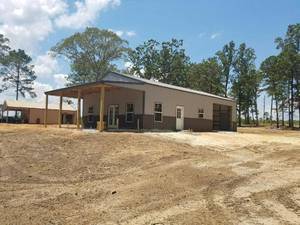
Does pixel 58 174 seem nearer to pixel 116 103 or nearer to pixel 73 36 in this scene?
pixel 116 103

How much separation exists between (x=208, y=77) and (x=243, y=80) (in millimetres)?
5633

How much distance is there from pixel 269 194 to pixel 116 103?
21.4m

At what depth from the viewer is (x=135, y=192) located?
11125 mm

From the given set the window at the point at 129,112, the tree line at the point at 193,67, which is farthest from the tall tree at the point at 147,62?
the window at the point at 129,112

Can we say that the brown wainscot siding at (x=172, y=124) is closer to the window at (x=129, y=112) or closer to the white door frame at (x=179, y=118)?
the white door frame at (x=179, y=118)

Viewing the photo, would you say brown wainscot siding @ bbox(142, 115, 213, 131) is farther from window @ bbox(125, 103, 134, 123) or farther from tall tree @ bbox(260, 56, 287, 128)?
tall tree @ bbox(260, 56, 287, 128)

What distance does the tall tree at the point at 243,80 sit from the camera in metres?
65.4

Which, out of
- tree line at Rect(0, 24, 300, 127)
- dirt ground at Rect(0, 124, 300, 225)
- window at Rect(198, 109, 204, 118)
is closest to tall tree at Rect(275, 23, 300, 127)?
tree line at Rect(0, 24, 300, 127)

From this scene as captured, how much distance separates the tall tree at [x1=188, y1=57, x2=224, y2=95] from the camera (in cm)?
6706

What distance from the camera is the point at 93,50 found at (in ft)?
190

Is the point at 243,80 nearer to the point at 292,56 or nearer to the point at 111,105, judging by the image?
the point at 292,56

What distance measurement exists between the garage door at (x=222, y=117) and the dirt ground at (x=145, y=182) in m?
16.9

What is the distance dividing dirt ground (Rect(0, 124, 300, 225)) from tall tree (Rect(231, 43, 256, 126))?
4516cm

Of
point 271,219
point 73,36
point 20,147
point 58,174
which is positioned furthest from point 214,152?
point 73,36
